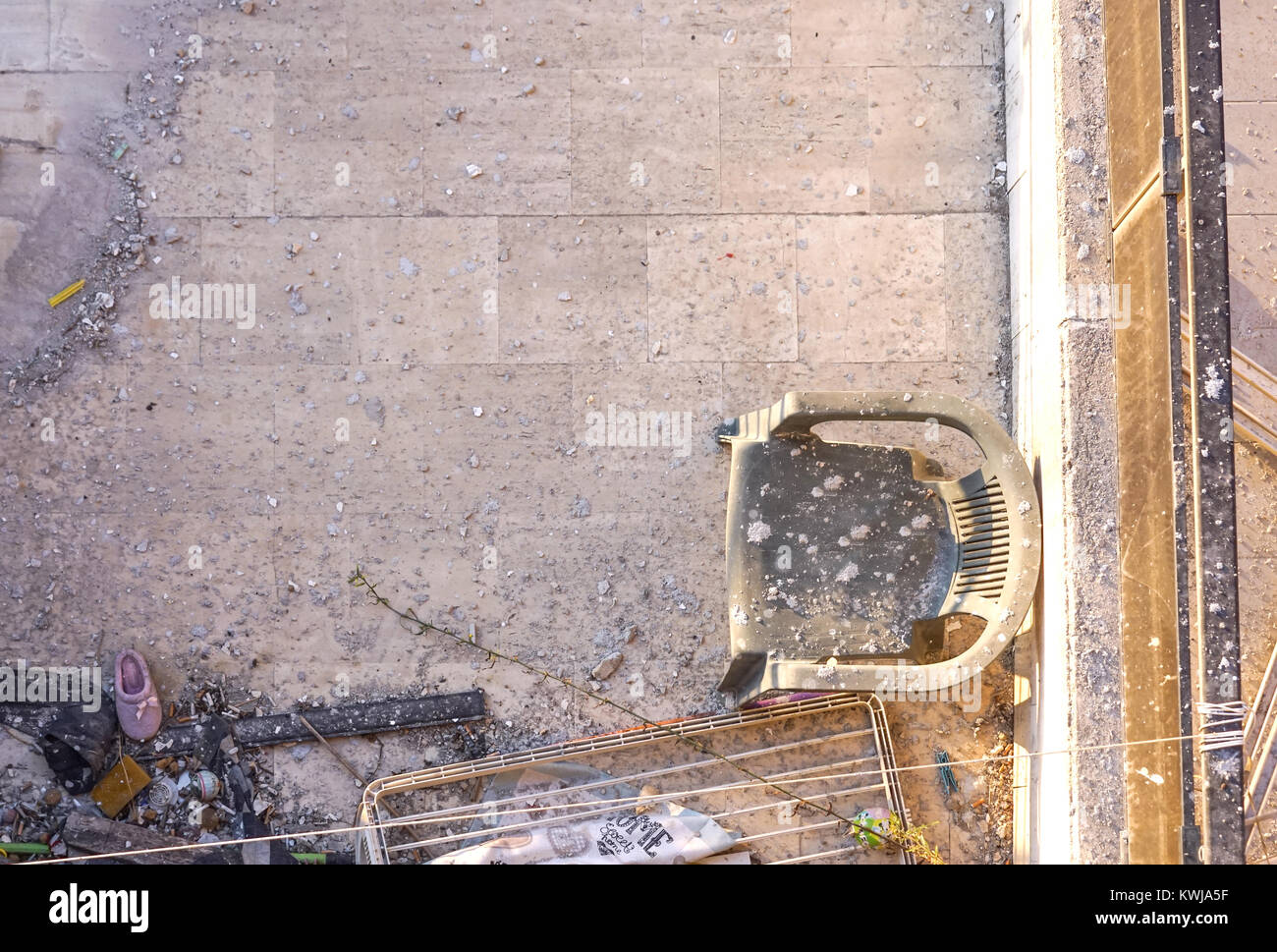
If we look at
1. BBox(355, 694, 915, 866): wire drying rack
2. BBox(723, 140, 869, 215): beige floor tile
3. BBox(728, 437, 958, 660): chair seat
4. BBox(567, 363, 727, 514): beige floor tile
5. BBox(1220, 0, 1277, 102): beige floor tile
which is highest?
BBox(1220, 0, 1277, 102): beige floor tile

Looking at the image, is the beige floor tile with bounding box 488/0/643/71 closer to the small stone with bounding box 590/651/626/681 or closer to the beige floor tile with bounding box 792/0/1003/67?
the beige floor tile with bounding box 792/0/1003/67

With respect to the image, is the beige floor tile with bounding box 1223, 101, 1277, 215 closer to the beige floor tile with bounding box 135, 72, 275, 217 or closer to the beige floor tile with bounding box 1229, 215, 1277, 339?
the beige floor tile with bounding box 1229, 215, 1277, 339

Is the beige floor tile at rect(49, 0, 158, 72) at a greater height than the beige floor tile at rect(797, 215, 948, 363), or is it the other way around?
the beige floor tile at rect(49, 0, 158, 72)

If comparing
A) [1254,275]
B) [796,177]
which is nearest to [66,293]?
[796,177]

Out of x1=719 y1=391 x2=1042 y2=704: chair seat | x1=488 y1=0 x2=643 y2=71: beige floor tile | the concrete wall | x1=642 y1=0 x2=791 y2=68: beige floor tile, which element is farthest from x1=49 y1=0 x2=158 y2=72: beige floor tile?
the concrete wall

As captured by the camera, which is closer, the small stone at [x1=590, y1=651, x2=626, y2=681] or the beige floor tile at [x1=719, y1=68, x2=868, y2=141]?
the small stone at [x1=590, y1=651, x2=626, y2=681]

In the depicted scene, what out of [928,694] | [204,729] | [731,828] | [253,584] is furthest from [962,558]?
[204,729]

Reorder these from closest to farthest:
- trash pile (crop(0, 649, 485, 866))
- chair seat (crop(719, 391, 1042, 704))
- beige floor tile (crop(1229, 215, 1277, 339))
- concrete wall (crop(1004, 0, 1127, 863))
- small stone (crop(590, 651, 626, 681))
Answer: concrete wall (crop(1004, 0, 1127, 863)) < chair seat (crop(719, 391, 1042, 704)) < trash pile (crop(0, 649, 485, 866)) < small stone (crop(590, 651, 626, 681)) < beige floor tile (crop(1229, 215, 1277, 339))

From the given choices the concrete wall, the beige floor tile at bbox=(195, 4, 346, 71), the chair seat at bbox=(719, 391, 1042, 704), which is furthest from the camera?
the beige floor tile at bbox=(195, 4, 346, 71)

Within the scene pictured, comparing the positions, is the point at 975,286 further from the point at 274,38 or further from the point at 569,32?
the point at 274,38
